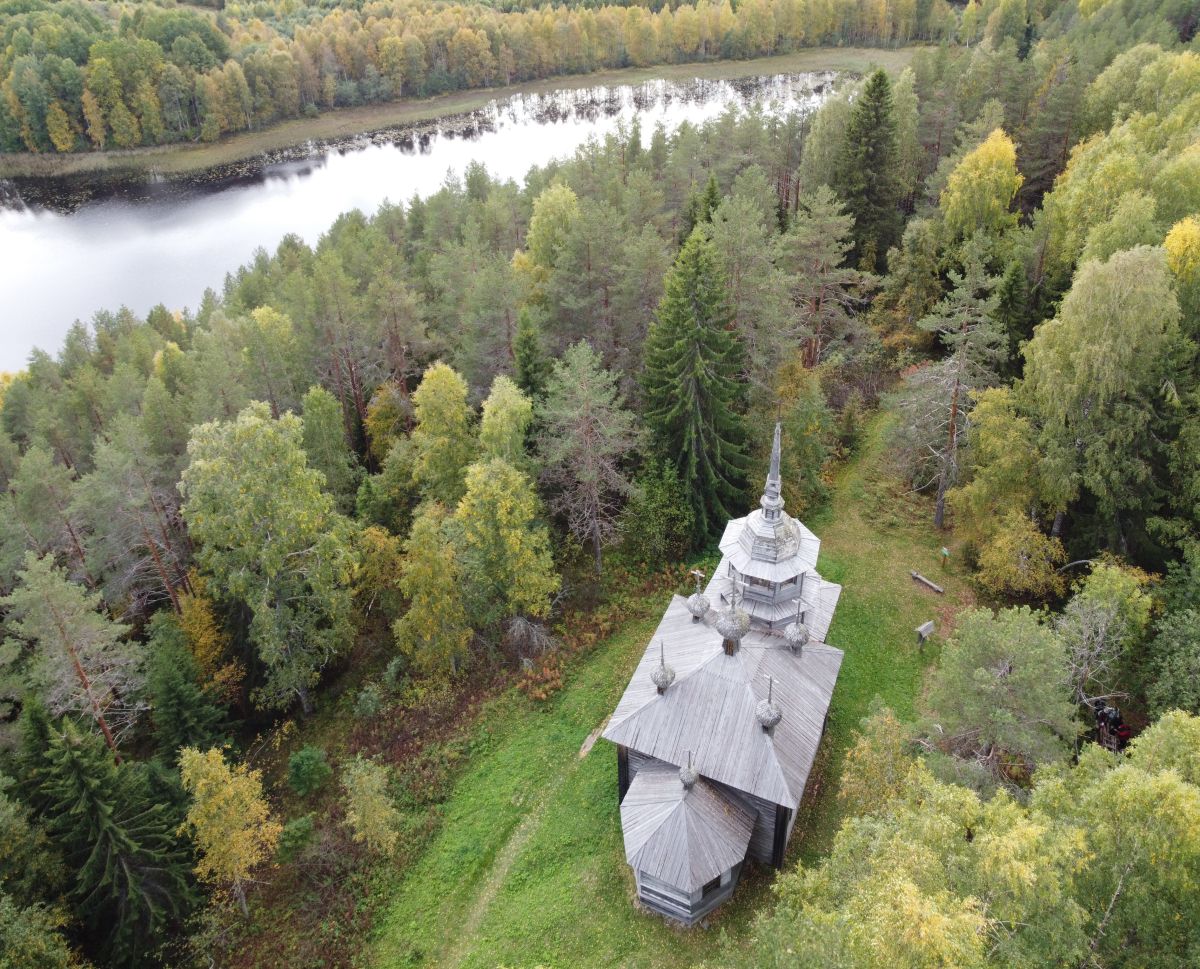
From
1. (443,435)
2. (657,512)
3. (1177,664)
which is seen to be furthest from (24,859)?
(1177,664)

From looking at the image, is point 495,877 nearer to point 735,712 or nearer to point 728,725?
point 728,725

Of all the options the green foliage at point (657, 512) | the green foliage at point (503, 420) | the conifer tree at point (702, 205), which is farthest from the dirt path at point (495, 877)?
the conifer tree at point (702, 205)

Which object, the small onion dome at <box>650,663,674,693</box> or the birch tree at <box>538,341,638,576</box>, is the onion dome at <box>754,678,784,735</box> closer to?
the small onion dome at <box>650,663,674,693</box>

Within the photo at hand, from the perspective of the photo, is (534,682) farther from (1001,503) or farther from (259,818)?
(1001,503)

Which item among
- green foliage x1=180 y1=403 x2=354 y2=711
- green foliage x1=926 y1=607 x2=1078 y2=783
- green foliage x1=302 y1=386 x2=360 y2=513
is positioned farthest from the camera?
green foliage x1=302 y1=386 x2=360 y2=513

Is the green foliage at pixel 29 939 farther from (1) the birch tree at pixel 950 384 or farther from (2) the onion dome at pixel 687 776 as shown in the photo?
(1) the birch tree at pixel 950 384

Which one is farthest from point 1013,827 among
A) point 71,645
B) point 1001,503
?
point 71,645

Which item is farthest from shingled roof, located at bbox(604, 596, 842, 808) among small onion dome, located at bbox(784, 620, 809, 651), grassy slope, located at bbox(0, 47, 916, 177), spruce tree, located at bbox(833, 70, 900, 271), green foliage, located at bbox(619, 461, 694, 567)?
grassy slope, located at bbox(0, 47, 916, 177)

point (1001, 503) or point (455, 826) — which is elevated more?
point (1001, 503)
